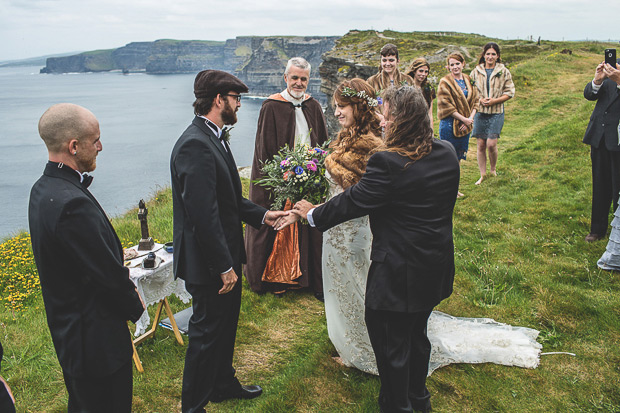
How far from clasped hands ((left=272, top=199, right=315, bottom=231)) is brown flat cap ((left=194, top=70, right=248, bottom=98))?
1.14m

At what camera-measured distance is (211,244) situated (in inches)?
128

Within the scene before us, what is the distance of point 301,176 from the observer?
4305 mm

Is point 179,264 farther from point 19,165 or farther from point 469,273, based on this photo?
point 19,165

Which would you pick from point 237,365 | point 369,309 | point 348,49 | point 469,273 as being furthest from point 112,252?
point 348,49

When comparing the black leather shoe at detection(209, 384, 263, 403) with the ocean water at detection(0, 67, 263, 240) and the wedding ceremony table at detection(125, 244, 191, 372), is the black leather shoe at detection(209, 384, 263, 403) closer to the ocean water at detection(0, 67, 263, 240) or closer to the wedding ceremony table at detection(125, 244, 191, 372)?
the wedding ceremony table at detection(125, 244, 191, 372)

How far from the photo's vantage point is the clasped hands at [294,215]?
3.90m

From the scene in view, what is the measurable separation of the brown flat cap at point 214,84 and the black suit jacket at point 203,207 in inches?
9.7

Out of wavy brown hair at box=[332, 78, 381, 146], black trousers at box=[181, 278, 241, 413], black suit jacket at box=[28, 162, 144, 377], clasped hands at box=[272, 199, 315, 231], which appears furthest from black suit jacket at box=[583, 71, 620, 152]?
black suit jacket at box=[28, 162, 144, 377]

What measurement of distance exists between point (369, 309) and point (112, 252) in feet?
6.13

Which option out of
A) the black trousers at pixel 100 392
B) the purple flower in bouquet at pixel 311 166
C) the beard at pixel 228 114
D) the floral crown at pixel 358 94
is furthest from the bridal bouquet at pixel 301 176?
the black trousers at pixel 100 392

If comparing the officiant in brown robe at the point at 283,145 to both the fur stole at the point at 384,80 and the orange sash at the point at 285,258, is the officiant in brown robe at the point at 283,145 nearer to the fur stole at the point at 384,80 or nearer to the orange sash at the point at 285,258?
the orange sash at the point at 285,258

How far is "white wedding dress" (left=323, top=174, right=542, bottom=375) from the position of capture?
13.3ft

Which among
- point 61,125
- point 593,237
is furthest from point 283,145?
point 593,237

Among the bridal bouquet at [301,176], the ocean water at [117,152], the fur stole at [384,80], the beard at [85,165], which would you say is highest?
the fur stole at [384,80]
